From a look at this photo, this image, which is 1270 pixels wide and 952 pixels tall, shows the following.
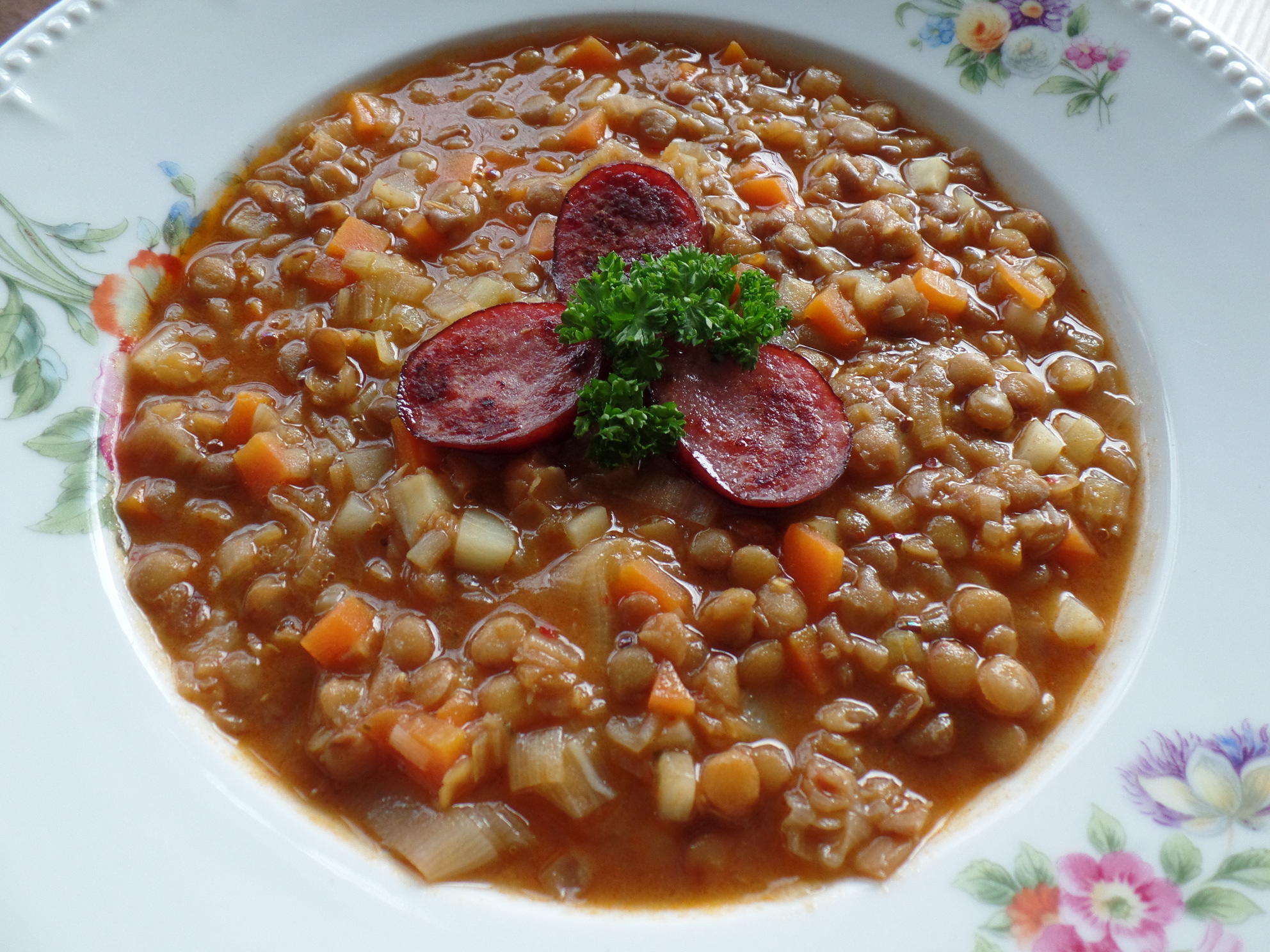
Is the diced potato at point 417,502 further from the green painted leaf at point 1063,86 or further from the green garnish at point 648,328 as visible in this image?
the green painted leaf at point 1063,86

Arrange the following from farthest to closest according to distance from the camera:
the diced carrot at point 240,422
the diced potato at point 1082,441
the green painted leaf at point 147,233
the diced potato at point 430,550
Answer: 1. the green painted leaf at point 147,233
2. the diced potato at point 1082,441
3. the diced carrot at point 240,422
4. the diced potato at point 430,550

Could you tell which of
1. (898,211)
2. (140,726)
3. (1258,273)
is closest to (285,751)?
(140,726)

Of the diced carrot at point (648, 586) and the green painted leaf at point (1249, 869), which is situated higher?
the green painted leaf at point (1249, 869)

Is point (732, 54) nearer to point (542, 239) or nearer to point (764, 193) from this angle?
point (764, 193)

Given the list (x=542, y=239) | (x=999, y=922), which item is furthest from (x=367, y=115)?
(x=999, y=922)

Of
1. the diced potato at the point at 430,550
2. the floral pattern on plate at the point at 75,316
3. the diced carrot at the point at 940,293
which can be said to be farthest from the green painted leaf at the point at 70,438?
the diced carrot at the point at 940,293

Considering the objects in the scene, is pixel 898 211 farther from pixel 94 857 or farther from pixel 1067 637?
pixel 94 857
